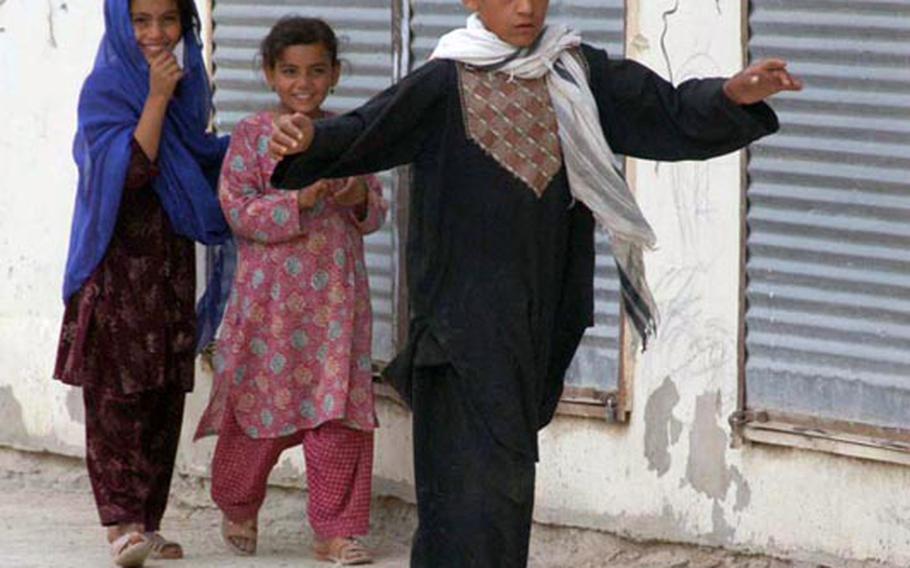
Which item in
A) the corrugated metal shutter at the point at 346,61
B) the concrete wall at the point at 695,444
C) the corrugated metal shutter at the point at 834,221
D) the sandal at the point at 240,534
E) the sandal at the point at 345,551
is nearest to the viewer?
the corrugated metal shutter at the point at 834,221

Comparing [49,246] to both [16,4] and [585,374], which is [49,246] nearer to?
[16,4]

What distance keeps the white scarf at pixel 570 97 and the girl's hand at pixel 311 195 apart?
1.41m

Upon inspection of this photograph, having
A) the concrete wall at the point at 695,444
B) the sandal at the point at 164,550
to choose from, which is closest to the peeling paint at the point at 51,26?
the concrete wall at the point at 695,444

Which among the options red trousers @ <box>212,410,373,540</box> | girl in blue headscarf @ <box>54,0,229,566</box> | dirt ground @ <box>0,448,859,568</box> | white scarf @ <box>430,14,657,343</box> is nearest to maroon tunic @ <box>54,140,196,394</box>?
girl in blue headscarf @ <box>54,0,229,566</box>

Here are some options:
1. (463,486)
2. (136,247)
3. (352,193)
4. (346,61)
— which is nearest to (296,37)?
(352,193)

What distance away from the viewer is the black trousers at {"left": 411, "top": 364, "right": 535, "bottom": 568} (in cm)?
559

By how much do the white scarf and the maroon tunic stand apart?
1798mm

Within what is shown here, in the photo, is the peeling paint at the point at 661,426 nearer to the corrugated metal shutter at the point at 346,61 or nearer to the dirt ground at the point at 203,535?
the dirt ground at the point at 203,535

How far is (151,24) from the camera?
7.08 meters

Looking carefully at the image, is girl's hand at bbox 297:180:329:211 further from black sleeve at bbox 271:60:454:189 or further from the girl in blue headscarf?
black sleeve at bbox 271:60:454:189

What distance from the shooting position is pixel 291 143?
529cm

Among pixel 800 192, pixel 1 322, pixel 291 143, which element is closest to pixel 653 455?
pixel 800 192

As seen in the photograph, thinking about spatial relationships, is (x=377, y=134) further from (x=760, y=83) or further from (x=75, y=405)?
(x=75, y=405)

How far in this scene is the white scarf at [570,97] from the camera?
5.56m
